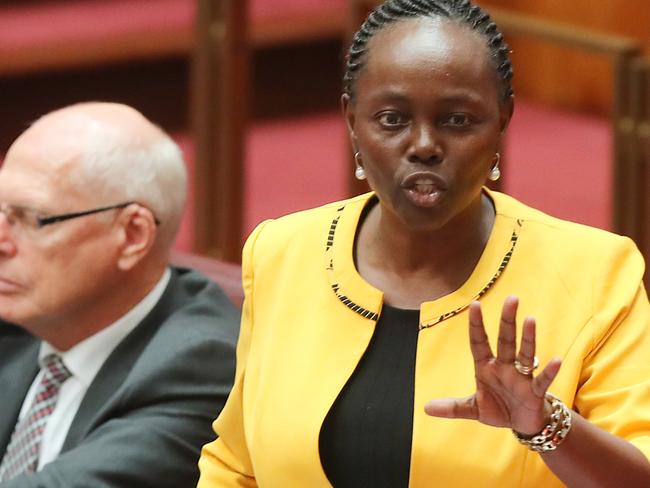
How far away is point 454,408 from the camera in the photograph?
4.91 ft

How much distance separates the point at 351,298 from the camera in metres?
1.75

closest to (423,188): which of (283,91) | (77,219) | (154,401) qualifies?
(154,401)

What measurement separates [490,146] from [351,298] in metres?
0.25

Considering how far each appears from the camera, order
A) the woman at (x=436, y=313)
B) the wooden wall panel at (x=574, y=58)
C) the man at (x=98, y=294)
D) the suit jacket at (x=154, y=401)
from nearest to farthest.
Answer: the woman at (x=436, y=313) → the suit jacket at (x=154, y=401) → the man at (x=98, y=294) → the wooden wall panel at (x=574, y=58)

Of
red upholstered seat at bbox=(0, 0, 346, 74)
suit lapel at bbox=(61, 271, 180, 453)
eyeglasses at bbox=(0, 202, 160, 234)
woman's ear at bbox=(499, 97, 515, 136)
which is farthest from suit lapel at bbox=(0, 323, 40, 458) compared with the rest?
red upholstered seat at bbox=(0, 0, 346, 74)

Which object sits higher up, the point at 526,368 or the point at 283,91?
the point at 283,91

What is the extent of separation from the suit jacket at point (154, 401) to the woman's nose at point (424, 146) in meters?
0.78

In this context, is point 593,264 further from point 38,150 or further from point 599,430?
point 38,150

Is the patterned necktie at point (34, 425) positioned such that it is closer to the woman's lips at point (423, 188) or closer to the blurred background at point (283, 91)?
the woman's lips at point (423, 188)

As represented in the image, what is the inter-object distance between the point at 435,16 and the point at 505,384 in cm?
43

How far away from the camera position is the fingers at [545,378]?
4.66ft

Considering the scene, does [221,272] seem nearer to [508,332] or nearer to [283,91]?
[508,332]

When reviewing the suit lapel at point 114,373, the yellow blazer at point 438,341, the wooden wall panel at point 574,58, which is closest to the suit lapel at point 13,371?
the suit lapel at point 114,373

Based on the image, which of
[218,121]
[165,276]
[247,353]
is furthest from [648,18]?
[247,353]
